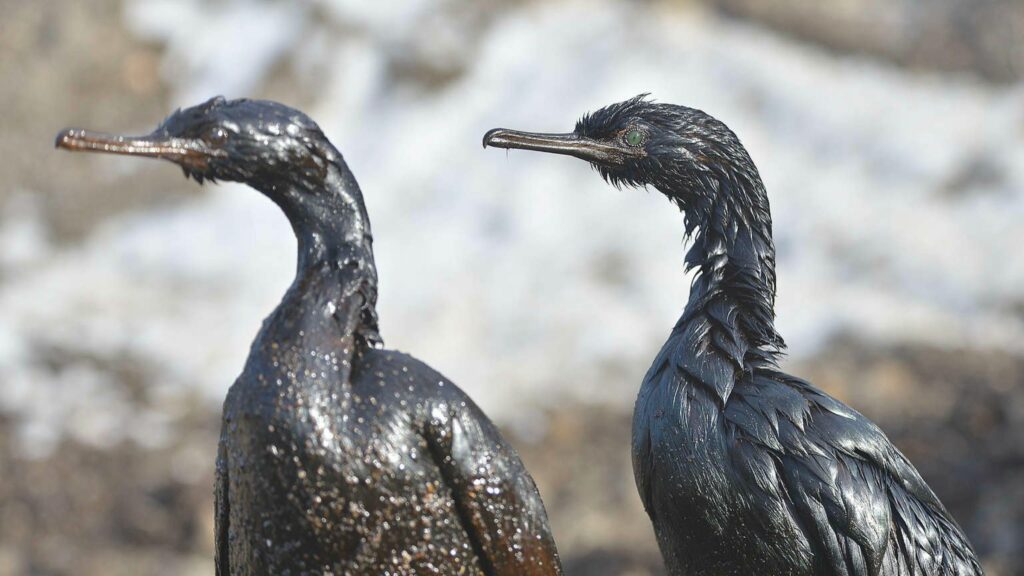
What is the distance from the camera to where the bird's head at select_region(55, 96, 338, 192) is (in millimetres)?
3742

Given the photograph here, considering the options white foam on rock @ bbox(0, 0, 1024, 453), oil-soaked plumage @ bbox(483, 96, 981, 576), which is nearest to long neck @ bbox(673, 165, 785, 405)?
oil-soaked plumage @ bbox(483, 96, 981, 576)

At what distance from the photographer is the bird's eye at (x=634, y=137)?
465cm

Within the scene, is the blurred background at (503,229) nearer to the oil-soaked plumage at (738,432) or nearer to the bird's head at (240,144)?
the oil-soaked plumage at (738,432)

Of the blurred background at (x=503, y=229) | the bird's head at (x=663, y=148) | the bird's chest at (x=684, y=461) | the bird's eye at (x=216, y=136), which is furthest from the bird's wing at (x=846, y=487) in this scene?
the blurred background at (x=503, y=229)

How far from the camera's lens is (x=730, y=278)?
15.0 ft

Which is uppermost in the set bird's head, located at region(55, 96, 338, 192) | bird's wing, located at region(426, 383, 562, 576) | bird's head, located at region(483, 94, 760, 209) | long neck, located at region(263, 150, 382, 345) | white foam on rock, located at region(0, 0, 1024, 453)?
white foam on rock, located at region(0, 0, 1024, 453)

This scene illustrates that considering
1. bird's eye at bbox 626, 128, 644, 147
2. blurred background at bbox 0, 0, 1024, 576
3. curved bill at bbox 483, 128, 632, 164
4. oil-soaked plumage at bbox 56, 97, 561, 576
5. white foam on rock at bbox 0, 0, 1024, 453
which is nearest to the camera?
oil-soaked plumage at bbox 56, 97, 561, 576

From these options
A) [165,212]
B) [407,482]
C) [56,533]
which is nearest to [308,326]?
[407,482]

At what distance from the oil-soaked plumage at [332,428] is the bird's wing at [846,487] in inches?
31.0

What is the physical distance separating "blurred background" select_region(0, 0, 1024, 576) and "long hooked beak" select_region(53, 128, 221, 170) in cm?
651

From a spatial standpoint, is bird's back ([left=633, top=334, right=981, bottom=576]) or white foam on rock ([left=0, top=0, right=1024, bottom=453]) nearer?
bird's back ([left=633, top=334, right=981, bottom=576])

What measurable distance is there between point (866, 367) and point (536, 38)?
462 centimetres

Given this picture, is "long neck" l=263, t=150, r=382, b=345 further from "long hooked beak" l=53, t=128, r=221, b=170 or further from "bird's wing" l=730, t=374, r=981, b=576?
"bird's wing" l=730, t=374, r=981, b=576

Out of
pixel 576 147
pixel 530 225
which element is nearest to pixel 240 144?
pixel 576 147
